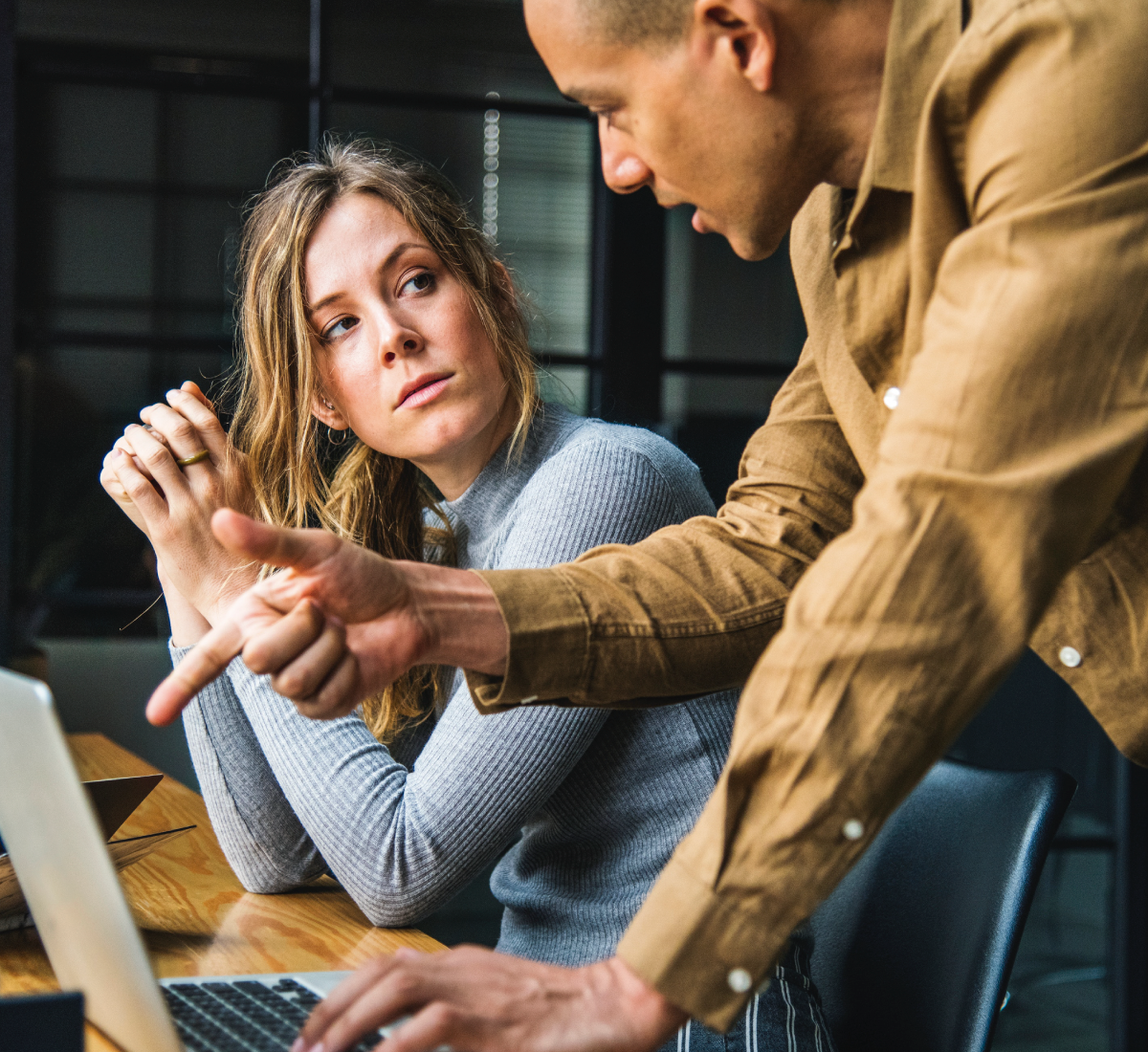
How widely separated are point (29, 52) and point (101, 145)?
0.22m

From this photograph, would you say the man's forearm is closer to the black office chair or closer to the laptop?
the laptop

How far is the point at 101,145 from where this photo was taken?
8.86 ft

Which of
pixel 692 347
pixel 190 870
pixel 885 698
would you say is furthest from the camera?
pixel 692 347

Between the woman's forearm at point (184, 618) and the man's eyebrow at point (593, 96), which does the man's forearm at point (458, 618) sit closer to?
the man's eyebrow at point (593, 96)

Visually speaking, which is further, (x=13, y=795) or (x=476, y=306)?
(x=476, y=306)

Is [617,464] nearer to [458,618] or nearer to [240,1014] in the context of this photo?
[458,618]

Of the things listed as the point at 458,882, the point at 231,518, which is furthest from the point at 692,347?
the point at 231,518

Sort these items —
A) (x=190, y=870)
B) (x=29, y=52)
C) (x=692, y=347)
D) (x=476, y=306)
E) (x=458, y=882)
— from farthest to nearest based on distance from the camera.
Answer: (x=692, y=347)
(x=29, y=52)
(x=476, y=306)
(x=190, y=870)
(x=458, y=882)

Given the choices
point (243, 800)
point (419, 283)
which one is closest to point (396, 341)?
point (419, 283)

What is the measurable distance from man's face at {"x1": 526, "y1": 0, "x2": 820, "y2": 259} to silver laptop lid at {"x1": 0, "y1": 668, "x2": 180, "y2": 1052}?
49 cm

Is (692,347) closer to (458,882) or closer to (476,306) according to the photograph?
(476,306)

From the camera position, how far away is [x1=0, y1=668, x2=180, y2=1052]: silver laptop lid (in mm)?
644

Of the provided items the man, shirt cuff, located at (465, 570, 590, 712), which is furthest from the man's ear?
shirt cuff, located at (465, 570, 590, 712)

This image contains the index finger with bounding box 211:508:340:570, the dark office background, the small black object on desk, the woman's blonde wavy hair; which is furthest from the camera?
the dark office background
